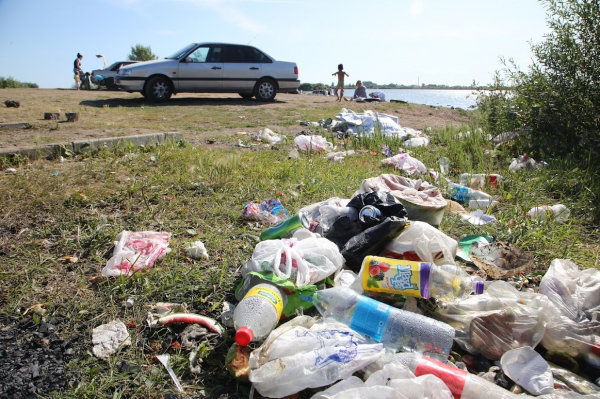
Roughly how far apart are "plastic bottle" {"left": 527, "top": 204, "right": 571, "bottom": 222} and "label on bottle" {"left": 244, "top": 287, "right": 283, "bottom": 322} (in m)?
2.30

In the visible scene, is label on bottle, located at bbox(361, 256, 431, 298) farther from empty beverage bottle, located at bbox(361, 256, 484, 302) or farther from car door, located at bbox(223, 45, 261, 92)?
car door, located at bbox(223, 45, 261, 92)

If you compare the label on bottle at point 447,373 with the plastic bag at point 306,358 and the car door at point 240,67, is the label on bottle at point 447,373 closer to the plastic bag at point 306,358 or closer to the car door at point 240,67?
the plastic bag at point 306,358

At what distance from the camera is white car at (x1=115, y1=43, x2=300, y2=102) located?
28.6ft

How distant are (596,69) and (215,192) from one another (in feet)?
16.0

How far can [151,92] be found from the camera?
29.2 feet

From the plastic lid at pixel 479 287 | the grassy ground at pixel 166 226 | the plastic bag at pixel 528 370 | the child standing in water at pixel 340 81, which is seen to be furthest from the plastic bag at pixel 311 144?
the child standing in water at pixel 340 81

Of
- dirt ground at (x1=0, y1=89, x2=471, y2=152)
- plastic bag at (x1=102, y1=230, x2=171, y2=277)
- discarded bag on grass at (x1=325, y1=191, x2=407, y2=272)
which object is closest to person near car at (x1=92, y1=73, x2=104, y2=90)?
dirt ground at (x1=0, y1=89, x2=471, y2=152)

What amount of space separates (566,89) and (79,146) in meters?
5.85

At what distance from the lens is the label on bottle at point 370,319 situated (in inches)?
68.2

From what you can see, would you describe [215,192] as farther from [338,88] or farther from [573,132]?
[338,88]

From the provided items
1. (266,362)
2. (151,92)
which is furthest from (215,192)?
(151,92)

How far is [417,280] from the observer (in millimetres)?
1916

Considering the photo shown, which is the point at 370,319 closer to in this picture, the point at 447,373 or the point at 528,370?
the point at 447,373

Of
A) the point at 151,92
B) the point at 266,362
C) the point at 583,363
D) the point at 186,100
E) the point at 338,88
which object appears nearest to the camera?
the point at 266,362
